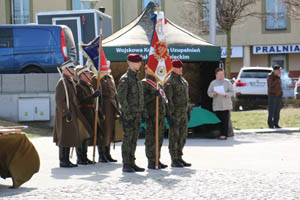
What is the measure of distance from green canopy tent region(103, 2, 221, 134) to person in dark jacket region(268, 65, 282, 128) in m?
2.10

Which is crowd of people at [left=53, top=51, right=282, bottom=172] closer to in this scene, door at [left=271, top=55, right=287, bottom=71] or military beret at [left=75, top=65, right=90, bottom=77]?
military beret at [left=75, top=65, right=90, bottom=77]

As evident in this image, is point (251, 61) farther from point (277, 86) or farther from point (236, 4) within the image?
point (277, 86)

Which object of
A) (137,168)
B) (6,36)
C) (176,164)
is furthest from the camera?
(6,36)

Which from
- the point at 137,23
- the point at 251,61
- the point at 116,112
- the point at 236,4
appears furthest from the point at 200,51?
the point at 251,61

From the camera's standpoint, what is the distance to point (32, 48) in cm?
1886

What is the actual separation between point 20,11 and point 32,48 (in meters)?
20.5

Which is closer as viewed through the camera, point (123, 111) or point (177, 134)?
point (123, 111)

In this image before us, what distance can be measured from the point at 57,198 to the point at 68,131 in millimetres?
2807

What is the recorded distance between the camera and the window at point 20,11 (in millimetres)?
38344

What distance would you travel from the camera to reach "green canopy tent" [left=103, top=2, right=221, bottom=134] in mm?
15539

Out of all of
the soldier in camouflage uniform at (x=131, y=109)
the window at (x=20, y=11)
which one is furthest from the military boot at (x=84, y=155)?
the window at (x=20, y=11)

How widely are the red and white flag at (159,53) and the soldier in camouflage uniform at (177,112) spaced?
0.56 ft

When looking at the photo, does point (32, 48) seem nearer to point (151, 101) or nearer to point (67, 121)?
point (67, 121)

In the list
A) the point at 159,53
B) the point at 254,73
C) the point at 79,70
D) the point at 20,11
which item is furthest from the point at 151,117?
the point at 20,11
